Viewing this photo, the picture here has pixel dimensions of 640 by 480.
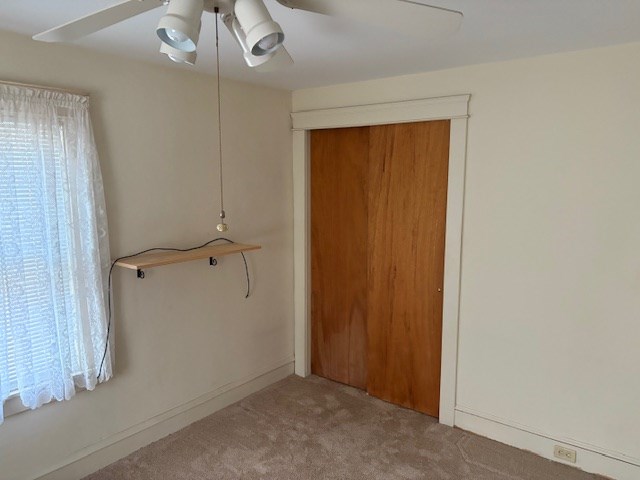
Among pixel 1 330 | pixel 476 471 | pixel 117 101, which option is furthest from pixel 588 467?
pixel 117 101

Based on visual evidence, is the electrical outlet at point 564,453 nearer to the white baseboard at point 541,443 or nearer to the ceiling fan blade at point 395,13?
the white baseboard at point 541,443

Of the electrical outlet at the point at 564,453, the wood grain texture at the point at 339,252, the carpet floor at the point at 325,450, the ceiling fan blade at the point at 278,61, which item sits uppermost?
the ceiling fan blade at the point at 278,61

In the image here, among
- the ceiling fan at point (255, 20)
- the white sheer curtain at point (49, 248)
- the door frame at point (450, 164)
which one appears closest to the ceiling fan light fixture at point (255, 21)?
the ceiling fan at point (255, 20)

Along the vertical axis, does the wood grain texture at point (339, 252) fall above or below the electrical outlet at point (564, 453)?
above

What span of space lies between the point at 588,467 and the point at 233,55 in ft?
9.47

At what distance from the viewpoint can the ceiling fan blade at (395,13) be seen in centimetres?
118

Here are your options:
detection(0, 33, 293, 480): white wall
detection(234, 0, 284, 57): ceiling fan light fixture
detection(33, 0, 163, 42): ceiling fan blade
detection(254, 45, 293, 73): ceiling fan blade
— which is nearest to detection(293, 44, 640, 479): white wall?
detection(0, 33, 293, 480): white wall

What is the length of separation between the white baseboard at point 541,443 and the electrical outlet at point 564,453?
0.02 m

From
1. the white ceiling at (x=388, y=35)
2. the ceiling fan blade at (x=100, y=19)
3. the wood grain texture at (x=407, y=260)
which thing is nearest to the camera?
the ceiling fan blade at (x=100, y=19)

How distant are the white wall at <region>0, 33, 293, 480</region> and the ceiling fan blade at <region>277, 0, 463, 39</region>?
155 centimetres

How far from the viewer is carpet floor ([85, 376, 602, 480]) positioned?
2.46m

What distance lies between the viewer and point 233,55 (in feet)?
7.85

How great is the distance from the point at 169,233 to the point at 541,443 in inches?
96.7

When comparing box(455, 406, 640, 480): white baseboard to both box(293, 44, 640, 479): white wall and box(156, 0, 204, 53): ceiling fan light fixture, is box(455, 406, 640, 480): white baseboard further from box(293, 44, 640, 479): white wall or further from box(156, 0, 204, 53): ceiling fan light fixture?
box(156, 0, 204, 53): ceiling fan light fixture
